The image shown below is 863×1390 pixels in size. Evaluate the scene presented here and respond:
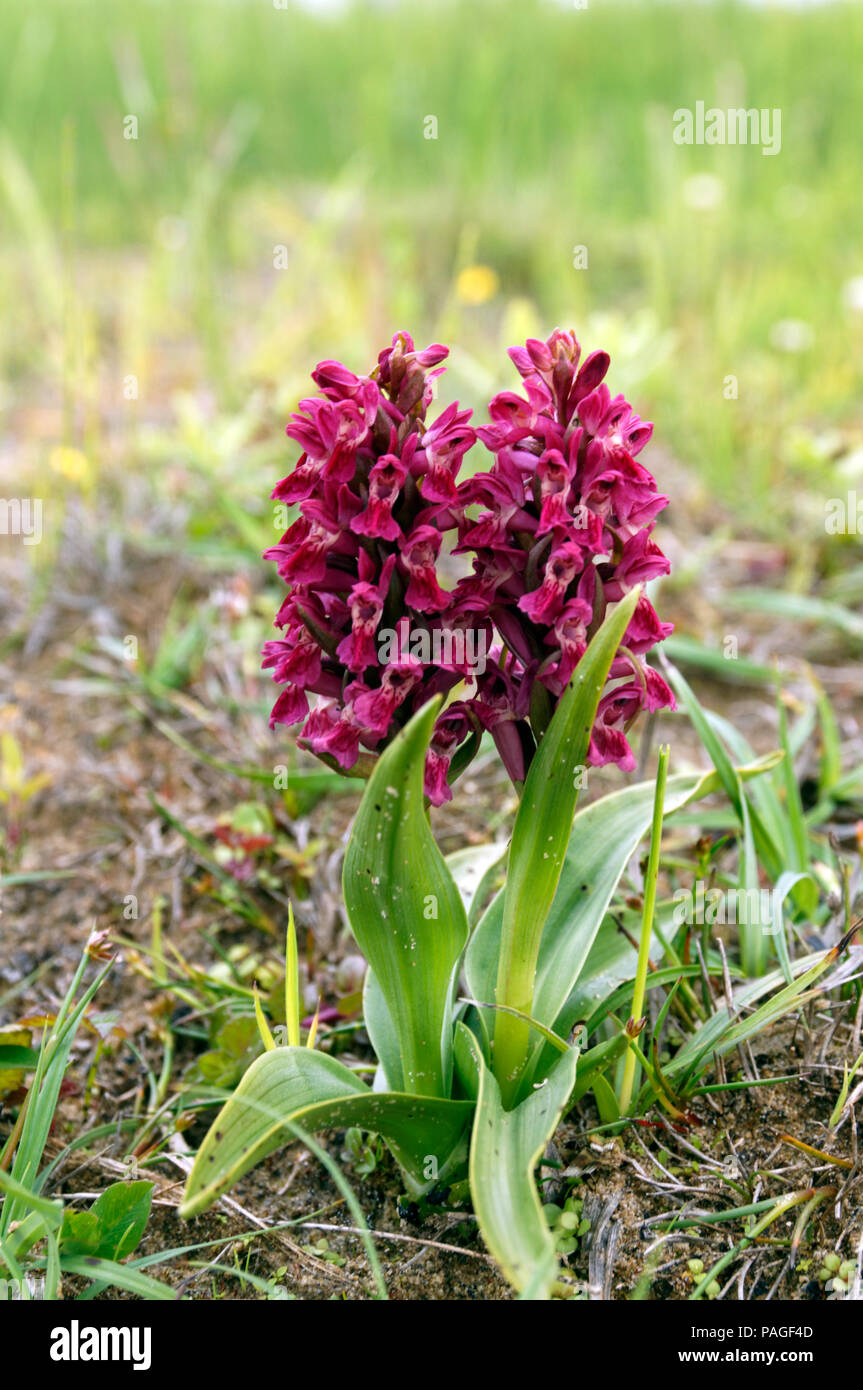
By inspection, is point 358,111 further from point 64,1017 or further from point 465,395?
point 64,1017

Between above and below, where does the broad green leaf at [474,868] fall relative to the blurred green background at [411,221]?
below

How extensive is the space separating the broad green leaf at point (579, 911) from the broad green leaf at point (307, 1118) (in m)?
0.21

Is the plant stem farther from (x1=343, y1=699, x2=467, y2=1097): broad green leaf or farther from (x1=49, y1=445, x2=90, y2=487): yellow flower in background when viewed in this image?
(x1=49, y1=445, x2=90, y2=487): yellow flower in background

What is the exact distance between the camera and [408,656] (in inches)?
62.8

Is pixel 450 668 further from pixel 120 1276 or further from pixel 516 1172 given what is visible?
pixel 120 1276

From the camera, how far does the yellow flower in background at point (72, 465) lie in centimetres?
409

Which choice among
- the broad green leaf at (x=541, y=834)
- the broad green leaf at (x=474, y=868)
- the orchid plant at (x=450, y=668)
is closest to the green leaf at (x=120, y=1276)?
the orchid plant at (x=450, y=668)

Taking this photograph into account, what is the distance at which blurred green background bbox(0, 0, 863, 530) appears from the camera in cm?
476

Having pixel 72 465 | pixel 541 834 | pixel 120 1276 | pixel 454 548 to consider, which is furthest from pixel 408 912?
pixel 72 465

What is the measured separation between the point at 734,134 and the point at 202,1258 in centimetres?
683

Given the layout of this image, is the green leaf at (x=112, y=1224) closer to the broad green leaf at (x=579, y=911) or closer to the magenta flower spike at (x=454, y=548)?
the broad green leaf at (x=579, y=911)

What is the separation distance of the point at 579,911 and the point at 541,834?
345mm

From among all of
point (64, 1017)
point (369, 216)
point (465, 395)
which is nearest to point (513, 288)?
point (369, 216)

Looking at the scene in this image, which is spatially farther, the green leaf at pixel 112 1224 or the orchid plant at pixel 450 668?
the green leaf at pixel 112 1224
